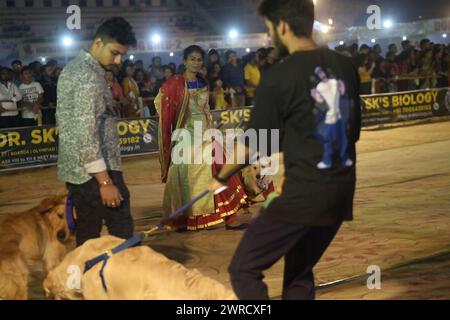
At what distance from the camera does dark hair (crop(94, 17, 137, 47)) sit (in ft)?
16.3

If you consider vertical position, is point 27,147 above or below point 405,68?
below

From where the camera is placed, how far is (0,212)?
32.1ft

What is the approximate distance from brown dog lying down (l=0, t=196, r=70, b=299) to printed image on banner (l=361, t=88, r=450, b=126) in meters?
13.6

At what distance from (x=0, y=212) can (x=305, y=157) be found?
6.86 m

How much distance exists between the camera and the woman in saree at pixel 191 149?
8188 millimetres

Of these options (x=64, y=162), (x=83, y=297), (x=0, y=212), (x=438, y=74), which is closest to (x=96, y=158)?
(x=64, y=162)

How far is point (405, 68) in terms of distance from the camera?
2048cm

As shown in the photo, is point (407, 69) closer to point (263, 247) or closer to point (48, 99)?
point (48, 99)

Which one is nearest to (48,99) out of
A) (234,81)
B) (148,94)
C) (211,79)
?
(148,94)

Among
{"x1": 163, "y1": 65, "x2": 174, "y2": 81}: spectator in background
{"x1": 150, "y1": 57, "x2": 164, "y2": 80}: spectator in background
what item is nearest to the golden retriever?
{"x1": 163, "y1": 65, "x2": 174, "y2": 81}: spectator in background

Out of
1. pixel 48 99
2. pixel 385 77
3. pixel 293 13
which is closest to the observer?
pixel 293 13

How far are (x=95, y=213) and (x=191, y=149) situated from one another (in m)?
3.19

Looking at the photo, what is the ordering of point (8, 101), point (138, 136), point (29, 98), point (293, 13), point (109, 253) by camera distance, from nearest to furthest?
point (293, 13)
point (109, 253)
point (8, 101)
point (29, 98)
point (138, 136)
